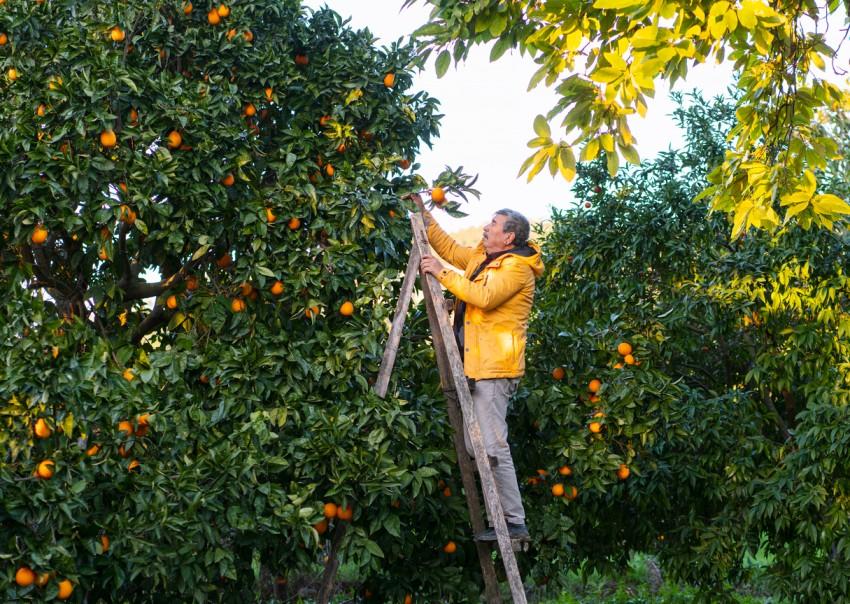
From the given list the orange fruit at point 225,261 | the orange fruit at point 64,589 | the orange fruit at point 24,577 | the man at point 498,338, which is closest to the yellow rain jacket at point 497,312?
the man at point 498,338

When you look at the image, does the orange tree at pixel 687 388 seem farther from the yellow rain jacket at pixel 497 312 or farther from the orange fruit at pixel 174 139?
the orange fruit at pixel 174 139

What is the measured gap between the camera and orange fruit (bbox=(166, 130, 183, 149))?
4.61 metres

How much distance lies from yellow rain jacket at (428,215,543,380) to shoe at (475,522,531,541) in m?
0.71

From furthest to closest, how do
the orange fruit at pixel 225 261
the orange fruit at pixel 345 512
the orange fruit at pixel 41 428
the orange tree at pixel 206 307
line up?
the orange fruit at pixel 225 261 < the orange fruit at pixel 345 512 < the orange tree at pixel 206 307 < the orange fruit at pixel 41 428

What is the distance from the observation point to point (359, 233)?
15.9 feet

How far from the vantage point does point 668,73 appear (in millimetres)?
4211

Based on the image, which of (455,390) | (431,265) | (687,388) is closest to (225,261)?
(431,265)

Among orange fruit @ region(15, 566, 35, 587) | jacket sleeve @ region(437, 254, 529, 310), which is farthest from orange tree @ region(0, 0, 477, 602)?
jacket sleeve @ region(437, 254, 529, 310)

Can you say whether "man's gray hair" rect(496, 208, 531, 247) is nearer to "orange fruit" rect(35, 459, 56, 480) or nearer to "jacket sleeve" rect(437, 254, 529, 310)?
"jacket sleeve" rect(437, 254, 529, 310)

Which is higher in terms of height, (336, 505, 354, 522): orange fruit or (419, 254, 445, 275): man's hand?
(419, 254, 445, 275): man's hand

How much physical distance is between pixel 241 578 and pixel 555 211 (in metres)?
4.46

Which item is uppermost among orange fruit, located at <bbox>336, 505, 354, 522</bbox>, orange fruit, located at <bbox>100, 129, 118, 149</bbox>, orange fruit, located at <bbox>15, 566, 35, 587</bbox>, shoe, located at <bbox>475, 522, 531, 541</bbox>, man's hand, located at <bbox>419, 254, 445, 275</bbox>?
orange fruit, located at <bbox>100, 129, 118, 149</bbox>

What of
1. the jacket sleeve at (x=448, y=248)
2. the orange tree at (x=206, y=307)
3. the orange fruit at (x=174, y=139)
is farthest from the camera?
the jacket sleeve at (x=448, y=248)

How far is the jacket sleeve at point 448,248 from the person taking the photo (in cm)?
525
